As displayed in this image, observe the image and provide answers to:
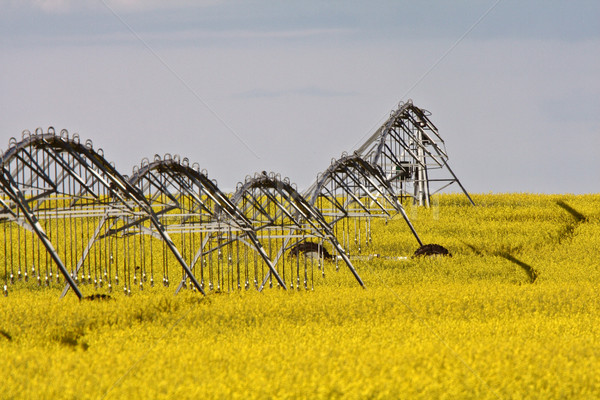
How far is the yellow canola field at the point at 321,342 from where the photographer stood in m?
14.0

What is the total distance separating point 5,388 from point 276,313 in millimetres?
10960

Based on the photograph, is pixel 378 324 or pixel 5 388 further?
pixel 378 324

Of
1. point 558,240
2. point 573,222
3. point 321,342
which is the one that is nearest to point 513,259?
point 558,240

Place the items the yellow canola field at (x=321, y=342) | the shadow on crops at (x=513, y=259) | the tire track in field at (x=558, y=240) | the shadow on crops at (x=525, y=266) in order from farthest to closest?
the tire track in field at (x=558, y=240)
the shadow on crops at (x=513, y=259)
the shadow on crops at (x=525, y=266)
the yellow canola field at (x=321, y=342)

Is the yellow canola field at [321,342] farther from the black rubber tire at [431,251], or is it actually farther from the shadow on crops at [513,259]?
the black rubber tire at [431,251]

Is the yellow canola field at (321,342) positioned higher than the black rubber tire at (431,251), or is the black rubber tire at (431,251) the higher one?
the black rubber tire at (431,251)

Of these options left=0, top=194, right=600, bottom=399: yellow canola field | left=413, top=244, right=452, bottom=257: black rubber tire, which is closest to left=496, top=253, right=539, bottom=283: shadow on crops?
left=0, top=194, right=600, bottom=399: yellow canola field

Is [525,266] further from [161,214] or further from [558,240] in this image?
[161,214]

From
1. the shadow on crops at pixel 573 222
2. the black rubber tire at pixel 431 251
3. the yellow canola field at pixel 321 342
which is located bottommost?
the yellow canola field at pixel 321 342

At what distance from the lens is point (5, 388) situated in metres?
13.9

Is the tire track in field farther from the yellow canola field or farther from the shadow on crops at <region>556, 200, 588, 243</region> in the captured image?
the yellow canola field

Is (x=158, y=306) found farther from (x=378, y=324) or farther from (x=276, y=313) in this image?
(x=378, y=324)

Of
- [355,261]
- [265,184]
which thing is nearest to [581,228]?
[355,261]

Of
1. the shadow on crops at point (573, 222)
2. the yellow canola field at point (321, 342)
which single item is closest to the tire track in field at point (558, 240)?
the shadow on crops at point (573, 222)
